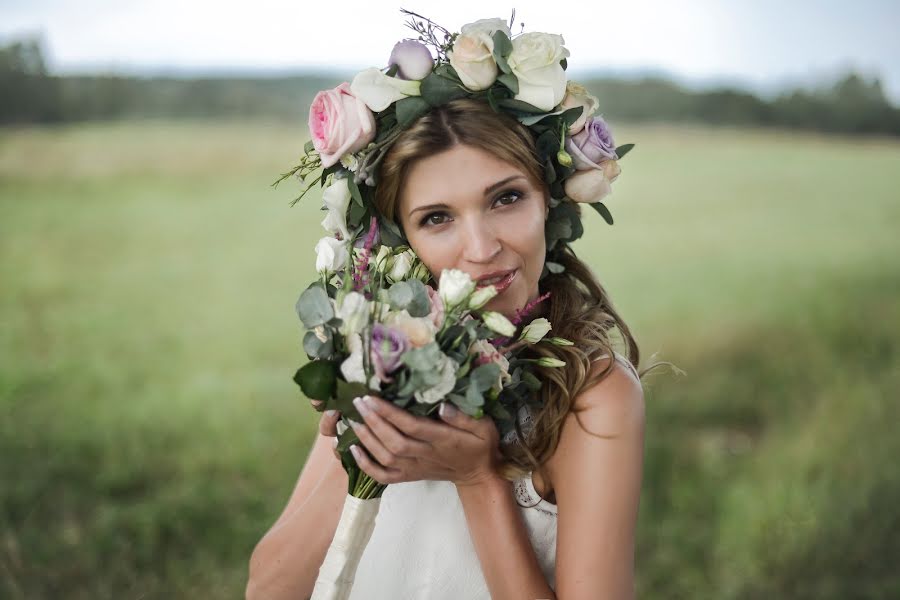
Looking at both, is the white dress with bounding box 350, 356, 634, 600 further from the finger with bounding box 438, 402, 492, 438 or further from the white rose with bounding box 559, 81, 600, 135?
the white rose with bounding box 559, 81, 600, 135

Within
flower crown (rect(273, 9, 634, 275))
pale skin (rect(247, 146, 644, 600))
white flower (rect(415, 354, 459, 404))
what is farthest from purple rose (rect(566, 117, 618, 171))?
white flower (rect(415, 354, 459, 404))

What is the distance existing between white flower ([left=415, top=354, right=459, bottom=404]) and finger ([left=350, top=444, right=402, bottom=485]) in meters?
0.21

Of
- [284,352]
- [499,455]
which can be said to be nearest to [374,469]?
[499,455]

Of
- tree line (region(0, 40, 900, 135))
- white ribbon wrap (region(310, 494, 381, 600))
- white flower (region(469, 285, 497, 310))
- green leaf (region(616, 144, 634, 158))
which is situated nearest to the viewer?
white flower (region(469, 285, 497, 310))

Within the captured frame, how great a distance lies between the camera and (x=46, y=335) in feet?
19.1

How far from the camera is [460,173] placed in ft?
6.59

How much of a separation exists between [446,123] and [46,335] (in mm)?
4796

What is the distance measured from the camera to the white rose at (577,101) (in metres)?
2.08

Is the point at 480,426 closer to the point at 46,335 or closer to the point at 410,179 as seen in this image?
the point at 410,179

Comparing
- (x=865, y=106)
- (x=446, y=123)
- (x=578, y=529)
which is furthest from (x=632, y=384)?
(x=865, y=106)

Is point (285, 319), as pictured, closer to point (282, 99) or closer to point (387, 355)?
point (282, 99)

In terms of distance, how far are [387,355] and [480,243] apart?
48 cm

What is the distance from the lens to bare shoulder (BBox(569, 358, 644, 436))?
1.97 metres

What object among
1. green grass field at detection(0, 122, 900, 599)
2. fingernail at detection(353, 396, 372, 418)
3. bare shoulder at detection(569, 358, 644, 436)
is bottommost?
green grass field at detection(0, 122, 900, 599)
